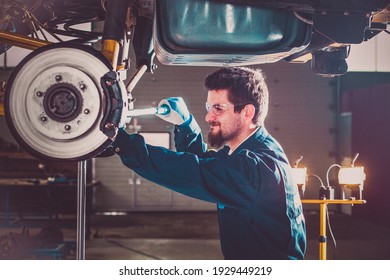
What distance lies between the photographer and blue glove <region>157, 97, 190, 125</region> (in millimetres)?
1325

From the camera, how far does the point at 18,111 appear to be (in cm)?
97

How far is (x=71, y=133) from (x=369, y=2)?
2.47 feet

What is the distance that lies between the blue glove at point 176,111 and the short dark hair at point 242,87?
0.14 meters

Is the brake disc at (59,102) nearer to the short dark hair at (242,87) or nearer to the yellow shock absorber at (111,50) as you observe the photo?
the yellow shock absorber at (111,50)

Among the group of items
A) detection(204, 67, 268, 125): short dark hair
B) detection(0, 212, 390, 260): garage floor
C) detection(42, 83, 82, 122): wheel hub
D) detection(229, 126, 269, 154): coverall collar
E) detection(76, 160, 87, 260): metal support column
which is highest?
detection(204, 67, 268, 125): short dark hair

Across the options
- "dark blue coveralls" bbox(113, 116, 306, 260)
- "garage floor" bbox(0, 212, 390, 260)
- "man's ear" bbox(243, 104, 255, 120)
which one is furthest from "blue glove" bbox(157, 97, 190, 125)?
"garage floor" bbox(0, 212, 390, 260)

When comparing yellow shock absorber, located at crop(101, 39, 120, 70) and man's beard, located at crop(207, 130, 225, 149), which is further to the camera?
man's beard, located at crop(207, 130, 225, 149)

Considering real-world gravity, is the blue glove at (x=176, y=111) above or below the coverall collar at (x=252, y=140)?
above

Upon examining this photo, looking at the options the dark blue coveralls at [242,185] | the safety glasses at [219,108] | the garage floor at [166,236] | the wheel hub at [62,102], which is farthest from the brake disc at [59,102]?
the garage floor at [166,236]

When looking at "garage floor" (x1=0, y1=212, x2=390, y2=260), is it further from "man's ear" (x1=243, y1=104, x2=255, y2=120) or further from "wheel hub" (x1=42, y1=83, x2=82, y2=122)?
"wheel hub" (x1=42, y1=83, x2=82, y2=122)

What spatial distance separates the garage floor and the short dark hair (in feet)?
4.88

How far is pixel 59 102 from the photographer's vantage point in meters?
0.97

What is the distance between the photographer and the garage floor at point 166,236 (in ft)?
11.1
